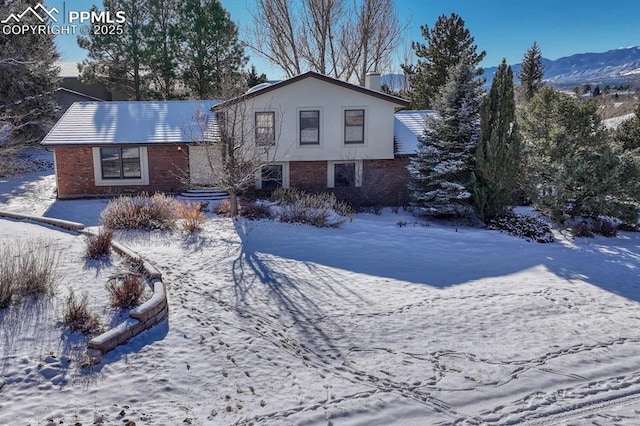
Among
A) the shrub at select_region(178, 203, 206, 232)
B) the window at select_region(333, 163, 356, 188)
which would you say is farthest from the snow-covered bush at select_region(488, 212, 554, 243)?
the shrub at select_region(178, 203, 206, 232)

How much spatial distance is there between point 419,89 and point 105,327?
84.1 feet

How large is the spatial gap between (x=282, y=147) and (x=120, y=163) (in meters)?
6.58

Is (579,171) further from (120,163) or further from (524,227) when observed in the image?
(120,163)

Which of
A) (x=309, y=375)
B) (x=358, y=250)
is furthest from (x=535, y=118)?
(x=309, y=375)

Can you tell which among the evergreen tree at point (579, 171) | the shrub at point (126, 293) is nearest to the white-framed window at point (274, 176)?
the evergreen tree at point (579, 171)

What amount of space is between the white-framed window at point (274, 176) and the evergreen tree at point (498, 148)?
7552mm

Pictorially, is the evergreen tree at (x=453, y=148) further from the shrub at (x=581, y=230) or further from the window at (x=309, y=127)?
the window at (x=309, y=127)

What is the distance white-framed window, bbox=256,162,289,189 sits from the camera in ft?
64.6

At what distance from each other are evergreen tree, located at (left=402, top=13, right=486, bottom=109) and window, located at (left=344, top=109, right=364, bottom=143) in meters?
8.99

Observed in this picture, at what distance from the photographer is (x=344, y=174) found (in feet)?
65.7

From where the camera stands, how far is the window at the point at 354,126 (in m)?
19.4

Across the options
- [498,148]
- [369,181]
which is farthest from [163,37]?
[498,148]

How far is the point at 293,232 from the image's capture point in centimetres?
1298

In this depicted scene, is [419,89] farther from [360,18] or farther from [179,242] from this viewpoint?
[179,242]
